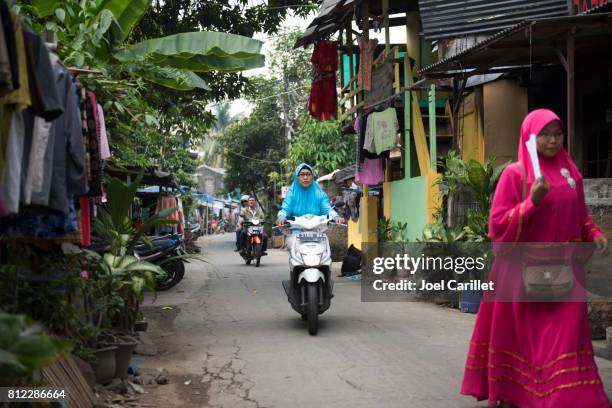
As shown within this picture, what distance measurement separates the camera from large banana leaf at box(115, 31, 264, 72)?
7.84m

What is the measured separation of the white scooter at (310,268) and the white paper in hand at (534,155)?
372cm

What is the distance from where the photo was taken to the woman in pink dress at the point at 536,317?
4215 millimetres

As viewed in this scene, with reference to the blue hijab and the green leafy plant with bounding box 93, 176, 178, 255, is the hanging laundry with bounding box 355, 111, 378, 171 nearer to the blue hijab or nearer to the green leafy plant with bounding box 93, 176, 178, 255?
the blue hijab

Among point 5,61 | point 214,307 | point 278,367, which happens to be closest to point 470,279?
point 214,307

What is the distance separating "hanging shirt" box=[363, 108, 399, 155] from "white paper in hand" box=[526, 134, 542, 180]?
33.0 feet

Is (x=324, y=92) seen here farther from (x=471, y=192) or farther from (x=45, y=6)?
(x=45, y=6)

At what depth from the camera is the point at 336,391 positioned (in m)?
5.31

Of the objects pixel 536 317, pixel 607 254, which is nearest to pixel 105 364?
pixel 536 317

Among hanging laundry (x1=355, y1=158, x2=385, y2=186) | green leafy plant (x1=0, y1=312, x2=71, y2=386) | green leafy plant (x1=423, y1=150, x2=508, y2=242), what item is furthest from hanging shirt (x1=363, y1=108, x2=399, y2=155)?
green leafy plant (x1=0, y1=312, x2=71, y2=386)

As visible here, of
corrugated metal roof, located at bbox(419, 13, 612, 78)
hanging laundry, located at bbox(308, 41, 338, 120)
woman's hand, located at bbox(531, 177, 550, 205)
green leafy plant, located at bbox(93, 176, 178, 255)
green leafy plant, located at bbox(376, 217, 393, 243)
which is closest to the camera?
woman's hand, located at bbox(531, 177, 550, 205)

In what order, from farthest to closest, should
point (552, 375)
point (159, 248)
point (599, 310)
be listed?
point (159, 248), point (599, 310), point (552, 375)

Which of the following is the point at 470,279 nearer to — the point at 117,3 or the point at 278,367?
the point at 278,367

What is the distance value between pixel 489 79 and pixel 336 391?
943 centimetres

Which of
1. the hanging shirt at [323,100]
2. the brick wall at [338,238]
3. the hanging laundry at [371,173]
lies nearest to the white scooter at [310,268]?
the hanging laundry at [371,173]
